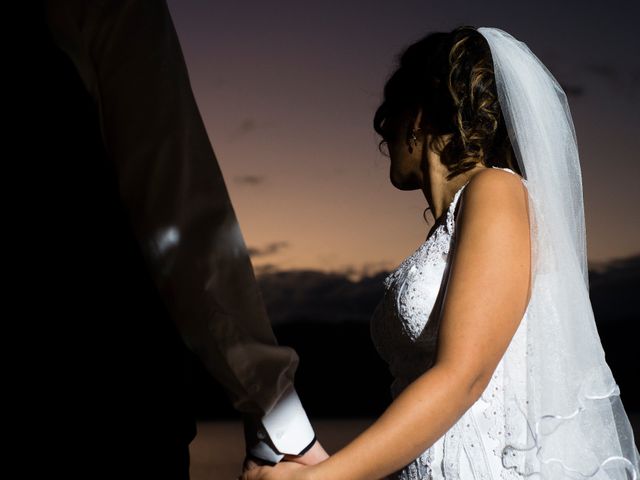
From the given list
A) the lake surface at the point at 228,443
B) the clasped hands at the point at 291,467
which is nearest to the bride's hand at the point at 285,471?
the clasped hands at the point at 291,467

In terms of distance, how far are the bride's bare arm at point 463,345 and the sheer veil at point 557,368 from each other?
90 mm

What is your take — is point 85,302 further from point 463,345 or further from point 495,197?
point 495,197

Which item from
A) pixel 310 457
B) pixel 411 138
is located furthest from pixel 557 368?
pixel 411 138

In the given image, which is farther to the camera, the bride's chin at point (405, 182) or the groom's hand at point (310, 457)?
the bride's chin at point (405, 182)

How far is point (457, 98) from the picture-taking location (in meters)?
1.98

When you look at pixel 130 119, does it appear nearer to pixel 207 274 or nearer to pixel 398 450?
pixel 207 274

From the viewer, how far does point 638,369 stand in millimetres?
11906

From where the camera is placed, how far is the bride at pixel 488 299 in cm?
164

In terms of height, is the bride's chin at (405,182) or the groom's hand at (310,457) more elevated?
the bride's chin at (405,182)

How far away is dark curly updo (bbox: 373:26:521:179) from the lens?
198 cm

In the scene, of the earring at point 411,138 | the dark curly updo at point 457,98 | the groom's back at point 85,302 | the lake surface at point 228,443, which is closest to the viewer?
the groom's back at point 85,302

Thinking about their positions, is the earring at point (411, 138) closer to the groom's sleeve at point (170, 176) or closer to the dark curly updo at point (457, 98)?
the dark curly updo at point (457, 98)

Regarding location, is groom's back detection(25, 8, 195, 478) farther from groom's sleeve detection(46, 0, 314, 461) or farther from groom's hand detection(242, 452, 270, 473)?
groom's hand detection(242, 452, 270, 473)

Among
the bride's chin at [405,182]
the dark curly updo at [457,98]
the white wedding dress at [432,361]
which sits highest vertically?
the dark curly updo at [457,98]
